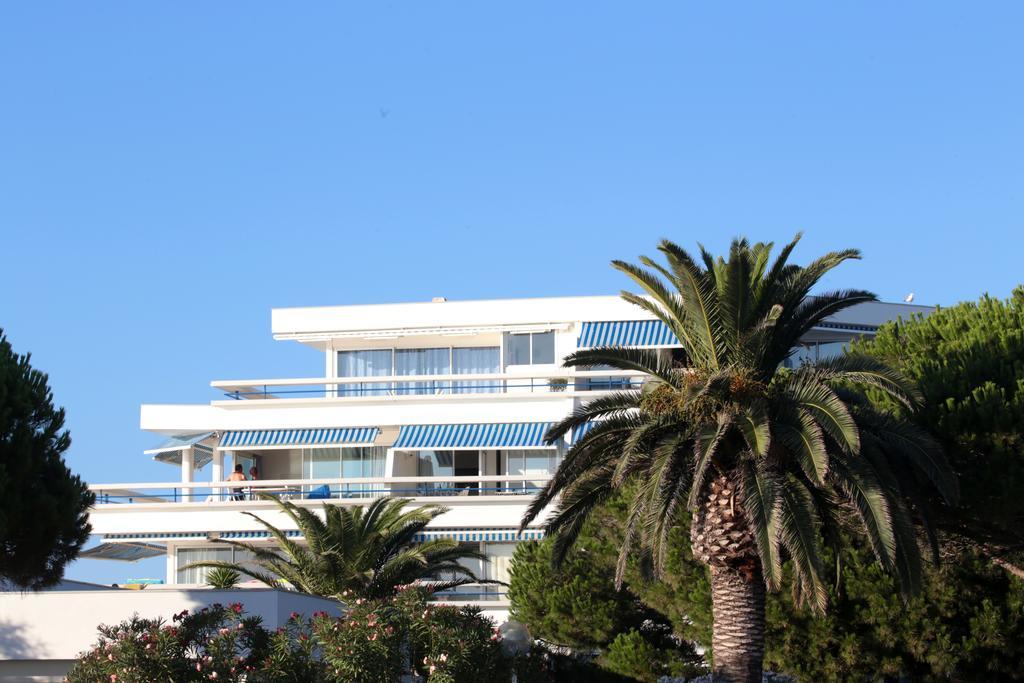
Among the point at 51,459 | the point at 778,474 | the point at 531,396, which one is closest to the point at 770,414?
the point at 778,474

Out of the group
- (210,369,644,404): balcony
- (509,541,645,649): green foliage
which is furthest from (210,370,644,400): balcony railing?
(509,541,645,649): green foliage

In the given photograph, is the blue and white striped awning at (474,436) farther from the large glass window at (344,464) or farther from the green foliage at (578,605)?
the green foliage at (578,605)

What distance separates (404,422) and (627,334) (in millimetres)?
7328

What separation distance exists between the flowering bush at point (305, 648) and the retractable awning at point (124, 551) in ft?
86.0

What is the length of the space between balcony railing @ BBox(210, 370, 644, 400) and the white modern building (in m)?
0.05

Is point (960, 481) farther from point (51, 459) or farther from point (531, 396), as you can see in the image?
point (531, 396)

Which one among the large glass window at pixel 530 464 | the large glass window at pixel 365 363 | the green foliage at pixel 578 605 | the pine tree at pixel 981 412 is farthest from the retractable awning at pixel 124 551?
the pine tree at pixel 981 412

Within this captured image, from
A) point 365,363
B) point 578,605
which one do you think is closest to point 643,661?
point 578,605

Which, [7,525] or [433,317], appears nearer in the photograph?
[7,525]

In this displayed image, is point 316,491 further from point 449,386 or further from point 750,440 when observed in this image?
point 750,440

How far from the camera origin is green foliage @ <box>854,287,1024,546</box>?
26.3 metres

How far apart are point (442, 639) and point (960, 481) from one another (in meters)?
9.77

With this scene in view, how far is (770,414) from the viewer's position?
23.0 metres

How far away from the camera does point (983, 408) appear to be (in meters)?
26.5
